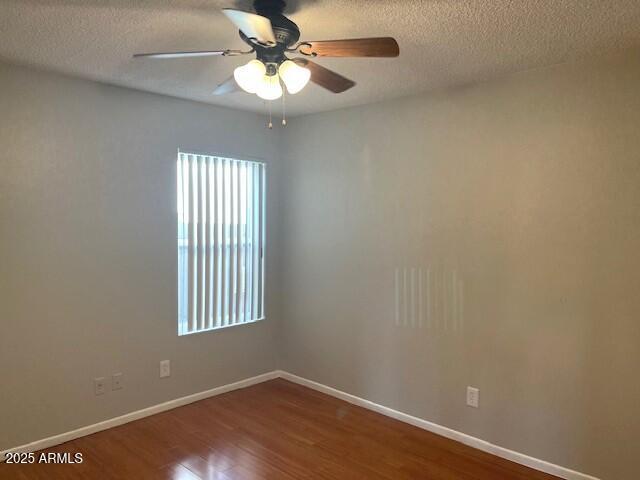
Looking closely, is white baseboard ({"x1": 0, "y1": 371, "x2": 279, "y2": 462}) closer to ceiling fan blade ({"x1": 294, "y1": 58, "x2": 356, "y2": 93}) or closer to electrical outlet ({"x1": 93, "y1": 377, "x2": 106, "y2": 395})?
electrical outlet ({"x1": 93, "y1": 377, "x2": 106, "y2": 395})

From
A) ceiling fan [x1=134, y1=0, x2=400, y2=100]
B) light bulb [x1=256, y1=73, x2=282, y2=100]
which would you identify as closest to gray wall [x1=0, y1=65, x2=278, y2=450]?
ceiling fan [x1=134, y1=0, x2=400, y2=100]

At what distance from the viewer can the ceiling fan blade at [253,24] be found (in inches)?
62.2

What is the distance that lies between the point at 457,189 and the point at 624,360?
1.35 metres

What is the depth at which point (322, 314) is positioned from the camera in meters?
3.97

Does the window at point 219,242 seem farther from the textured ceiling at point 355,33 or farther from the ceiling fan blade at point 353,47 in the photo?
the ceiling fan blade at point 353,47

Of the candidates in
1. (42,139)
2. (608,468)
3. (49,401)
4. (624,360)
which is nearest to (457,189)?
(624,360)

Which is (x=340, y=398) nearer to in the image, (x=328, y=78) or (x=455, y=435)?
(x=455, y=435)

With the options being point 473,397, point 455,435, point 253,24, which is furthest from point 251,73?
point 455,435

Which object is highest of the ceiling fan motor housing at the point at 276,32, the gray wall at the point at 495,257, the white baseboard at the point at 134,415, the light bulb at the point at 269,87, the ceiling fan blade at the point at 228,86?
the ceiling fan motor housing at the point at 276,32

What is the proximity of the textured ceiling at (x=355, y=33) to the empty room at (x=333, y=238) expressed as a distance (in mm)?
18

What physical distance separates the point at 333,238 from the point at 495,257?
1370 millimetres

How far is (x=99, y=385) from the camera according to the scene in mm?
3184

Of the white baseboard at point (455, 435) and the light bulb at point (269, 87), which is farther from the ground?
the light bulb at point (269, 87)

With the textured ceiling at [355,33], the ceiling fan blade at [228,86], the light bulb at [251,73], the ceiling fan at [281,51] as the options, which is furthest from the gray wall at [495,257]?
the light bulb at [251,73]
